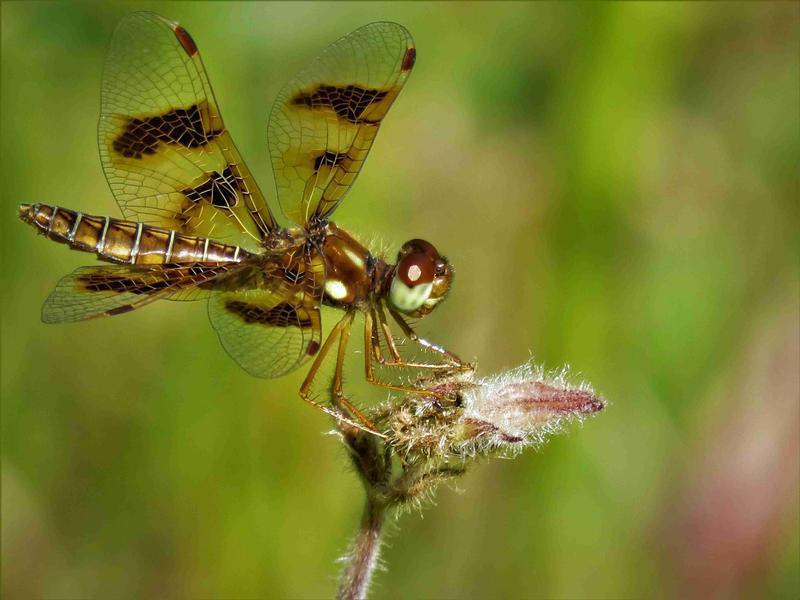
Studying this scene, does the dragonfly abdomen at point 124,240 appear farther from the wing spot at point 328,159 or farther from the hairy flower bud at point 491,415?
the hairy flower bud at point 491,415

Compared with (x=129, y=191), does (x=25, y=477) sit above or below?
below

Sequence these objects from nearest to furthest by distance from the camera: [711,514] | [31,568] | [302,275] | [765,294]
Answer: [302,275], [711,514], [31,568], [765,294]

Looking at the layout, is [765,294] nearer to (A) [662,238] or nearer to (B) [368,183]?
(A) [662,238]

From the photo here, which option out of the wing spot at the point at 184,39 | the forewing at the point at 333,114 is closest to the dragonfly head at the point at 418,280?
the forewing at the point at 333,114

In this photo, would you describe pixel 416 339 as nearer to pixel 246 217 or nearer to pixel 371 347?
pixel 371 347

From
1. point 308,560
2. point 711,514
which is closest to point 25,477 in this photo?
point 308,560

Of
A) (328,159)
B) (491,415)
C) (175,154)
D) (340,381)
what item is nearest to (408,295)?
(340,381)

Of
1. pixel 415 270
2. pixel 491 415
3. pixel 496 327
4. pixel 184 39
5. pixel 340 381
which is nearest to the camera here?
pixel 491 415
